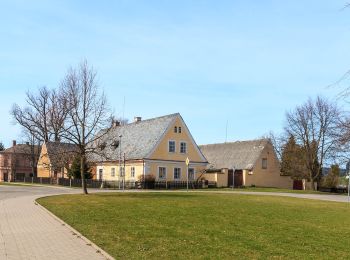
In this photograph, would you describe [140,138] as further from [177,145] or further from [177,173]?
[177,173]

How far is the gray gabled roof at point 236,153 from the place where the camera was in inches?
2470

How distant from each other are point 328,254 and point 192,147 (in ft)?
154

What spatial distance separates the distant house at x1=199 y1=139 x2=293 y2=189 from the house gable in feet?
12.0

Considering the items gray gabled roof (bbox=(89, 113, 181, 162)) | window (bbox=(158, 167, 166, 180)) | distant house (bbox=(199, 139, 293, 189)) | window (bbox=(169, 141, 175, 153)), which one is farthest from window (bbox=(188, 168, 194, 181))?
gray gabled roof (bbox=(89, 113, 181, 162))

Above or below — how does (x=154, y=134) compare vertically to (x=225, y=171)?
above

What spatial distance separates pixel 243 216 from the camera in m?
18.3

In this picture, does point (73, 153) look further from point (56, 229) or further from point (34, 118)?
point (34, 118)

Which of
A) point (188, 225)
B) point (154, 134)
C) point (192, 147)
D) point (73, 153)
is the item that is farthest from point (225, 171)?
point (188, 225)

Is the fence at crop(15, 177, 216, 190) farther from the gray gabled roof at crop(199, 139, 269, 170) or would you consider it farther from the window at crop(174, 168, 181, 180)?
the gray gabled roof at crop(199, 139, 269, 170)

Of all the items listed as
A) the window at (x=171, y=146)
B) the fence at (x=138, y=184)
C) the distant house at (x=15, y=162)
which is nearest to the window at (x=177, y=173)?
the fence at (x=138, y=184)

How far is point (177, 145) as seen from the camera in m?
55.8

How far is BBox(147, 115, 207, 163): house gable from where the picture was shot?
54.1 meters

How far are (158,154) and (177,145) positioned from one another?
301 centimetres

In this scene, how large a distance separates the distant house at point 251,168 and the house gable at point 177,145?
3.66 metres
